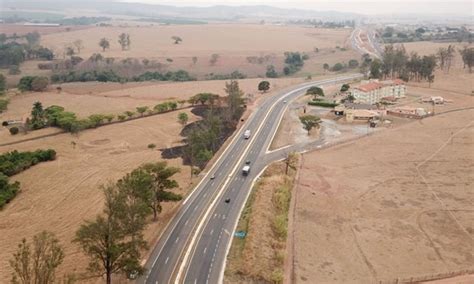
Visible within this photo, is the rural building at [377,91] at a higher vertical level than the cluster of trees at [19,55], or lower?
lower

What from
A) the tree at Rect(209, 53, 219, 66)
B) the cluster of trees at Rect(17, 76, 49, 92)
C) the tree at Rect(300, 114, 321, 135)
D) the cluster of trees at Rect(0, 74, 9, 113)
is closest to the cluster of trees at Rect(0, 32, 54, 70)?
the cluster of trees at Rect(0, 74, 9, 113)

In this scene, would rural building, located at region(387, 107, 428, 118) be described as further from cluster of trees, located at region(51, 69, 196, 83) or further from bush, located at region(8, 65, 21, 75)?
bush, located at region(8, 65, 21, 75)

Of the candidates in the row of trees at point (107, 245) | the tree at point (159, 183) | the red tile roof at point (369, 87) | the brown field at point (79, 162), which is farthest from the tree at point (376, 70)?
the row of trees at point (107, 245)

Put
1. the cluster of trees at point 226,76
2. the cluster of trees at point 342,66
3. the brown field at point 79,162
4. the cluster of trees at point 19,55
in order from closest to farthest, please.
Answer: the brown field at point 79,162 → the cluster of trees at point 226,76 → the cluster of trees at point 19,55 → the cluster of trees at point 342,66

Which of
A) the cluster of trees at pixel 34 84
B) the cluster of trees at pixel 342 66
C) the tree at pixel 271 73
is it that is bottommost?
the cluster of trees at pixel 34 84

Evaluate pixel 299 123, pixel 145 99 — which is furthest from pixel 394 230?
pixel 145 99

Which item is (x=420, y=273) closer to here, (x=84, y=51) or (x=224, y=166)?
(x=224, y=166)

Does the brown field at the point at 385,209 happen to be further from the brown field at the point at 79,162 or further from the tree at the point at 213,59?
the tree at the point at 213,59

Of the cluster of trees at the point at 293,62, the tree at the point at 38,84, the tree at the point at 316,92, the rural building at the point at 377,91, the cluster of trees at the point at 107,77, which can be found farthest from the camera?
the cluster of trees at the point at 293,62
